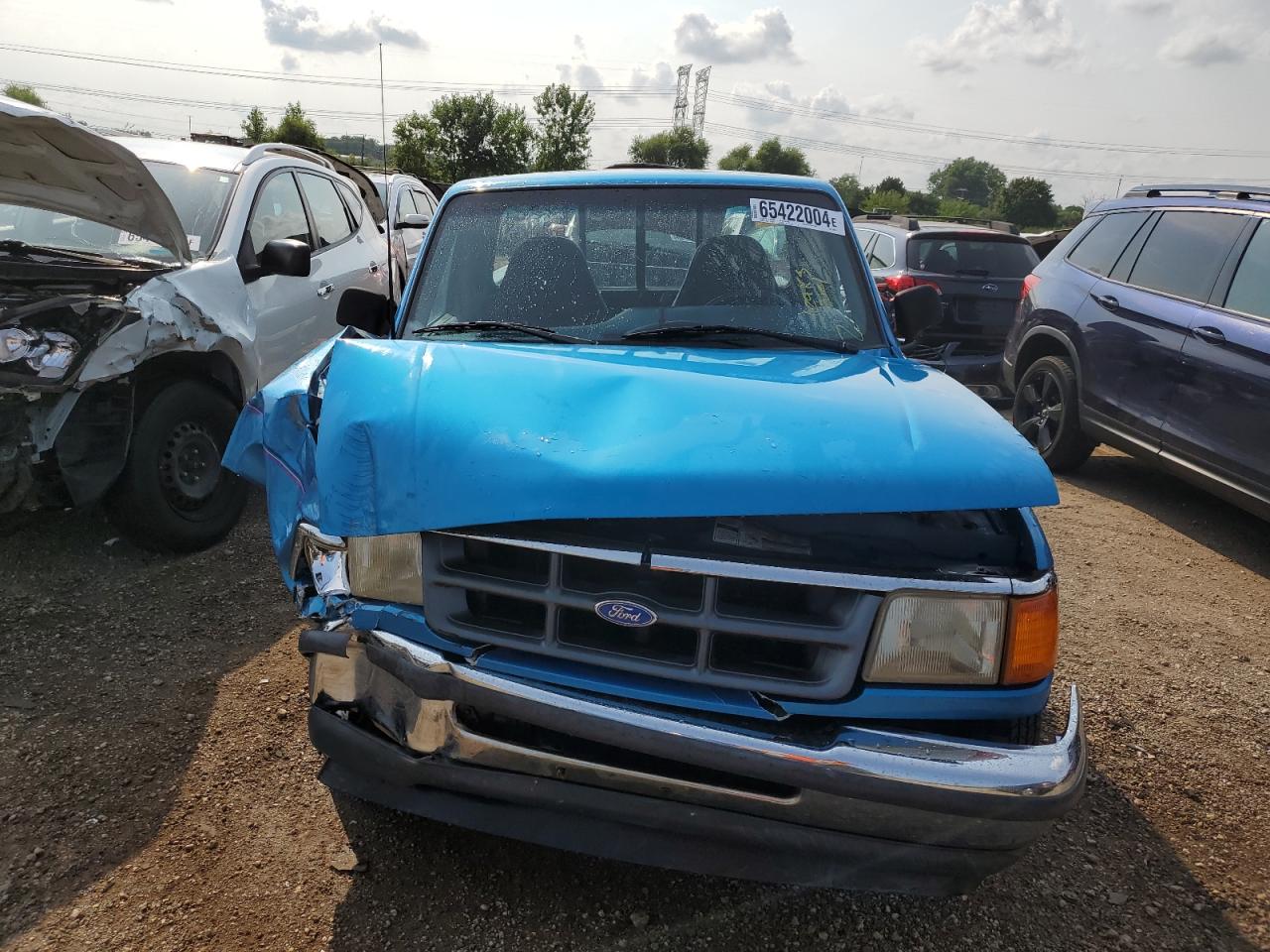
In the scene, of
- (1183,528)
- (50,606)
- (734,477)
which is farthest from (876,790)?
(1183,528)

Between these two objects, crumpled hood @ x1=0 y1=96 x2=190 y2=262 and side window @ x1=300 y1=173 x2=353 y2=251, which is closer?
crumpled hood @ x1=0 y1=96 x2=190 y2=262

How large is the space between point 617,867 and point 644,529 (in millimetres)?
1047

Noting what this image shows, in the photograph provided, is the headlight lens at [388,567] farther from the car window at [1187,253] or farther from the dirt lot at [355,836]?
the car window at [1187,253]

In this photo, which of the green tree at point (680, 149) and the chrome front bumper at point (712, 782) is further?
the green tree at point (680, 149)

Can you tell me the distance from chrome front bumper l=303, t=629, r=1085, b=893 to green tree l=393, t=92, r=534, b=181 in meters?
58.0

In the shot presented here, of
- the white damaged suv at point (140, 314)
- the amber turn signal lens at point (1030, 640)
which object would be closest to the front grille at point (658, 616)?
the amber turn signal lens at point (1030, 640)

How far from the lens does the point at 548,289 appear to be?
3.06 metres

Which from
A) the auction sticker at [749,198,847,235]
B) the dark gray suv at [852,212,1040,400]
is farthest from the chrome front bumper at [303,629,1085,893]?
the dark gray suv at [852,212,1040,400]

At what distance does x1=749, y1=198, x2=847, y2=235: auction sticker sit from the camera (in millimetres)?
3258

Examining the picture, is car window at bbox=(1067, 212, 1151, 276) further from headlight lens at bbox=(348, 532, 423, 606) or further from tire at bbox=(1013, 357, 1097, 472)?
headlight lens at bbox=(348, 532, 423, 606)

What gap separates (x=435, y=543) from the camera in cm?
207

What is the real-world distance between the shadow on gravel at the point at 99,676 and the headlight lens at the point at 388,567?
108cm

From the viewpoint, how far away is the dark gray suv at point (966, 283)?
26.7 ft

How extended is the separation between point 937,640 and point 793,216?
1.90m
